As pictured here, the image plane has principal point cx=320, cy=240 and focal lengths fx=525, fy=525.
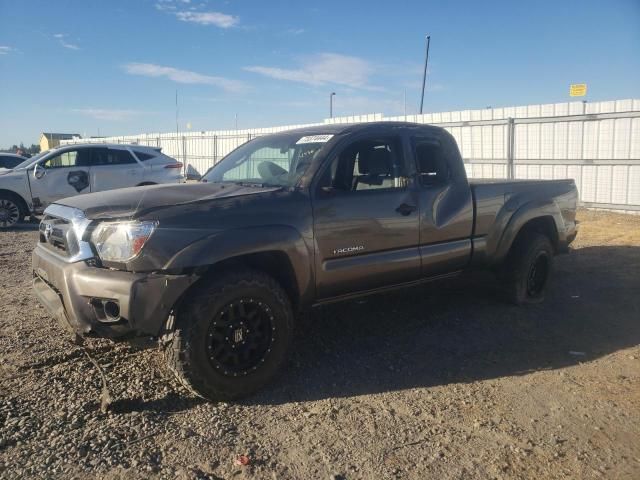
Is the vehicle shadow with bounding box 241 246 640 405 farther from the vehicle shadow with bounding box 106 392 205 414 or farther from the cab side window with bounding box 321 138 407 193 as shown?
the cab side window with bounding box 321 138 407 193

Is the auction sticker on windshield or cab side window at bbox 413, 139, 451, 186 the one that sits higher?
the auction sticker on windshield

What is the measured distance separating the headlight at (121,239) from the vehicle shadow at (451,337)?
1.23m

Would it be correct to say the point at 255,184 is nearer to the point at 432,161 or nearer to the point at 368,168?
the point at 368,168

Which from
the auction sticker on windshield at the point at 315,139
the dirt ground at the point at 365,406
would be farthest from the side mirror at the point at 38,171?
the auction sticker on windshield at the point at 315,139

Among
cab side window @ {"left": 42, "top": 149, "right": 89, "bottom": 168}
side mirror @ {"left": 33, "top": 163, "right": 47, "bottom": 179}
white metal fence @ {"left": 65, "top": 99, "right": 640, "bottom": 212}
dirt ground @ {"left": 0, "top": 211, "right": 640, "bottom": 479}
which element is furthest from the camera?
white metal fence @ {"left": 65, "top": 99, "right": 640, "bottom": 212}

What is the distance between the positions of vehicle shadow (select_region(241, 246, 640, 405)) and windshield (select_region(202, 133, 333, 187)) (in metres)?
1.43

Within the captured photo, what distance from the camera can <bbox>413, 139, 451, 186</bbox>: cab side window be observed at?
4.68m

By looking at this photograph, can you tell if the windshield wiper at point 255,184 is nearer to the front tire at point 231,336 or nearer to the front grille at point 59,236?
the front tire at point 231,336

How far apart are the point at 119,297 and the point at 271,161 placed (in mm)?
1854

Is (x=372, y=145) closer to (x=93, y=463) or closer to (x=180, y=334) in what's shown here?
(x=180, y=334)

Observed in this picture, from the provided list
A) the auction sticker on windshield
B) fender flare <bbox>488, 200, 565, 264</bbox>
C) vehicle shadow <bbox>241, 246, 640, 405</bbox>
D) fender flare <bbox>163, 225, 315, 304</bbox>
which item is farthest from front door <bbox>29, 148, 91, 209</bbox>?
fender flare <bbox>488, 200, 565, 264</bbox>

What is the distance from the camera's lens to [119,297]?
10.1ft

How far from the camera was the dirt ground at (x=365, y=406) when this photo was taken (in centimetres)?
277

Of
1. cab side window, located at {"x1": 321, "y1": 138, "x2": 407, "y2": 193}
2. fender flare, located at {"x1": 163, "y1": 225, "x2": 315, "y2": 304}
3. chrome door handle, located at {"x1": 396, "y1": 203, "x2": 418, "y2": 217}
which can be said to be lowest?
fender flare, located at {"x1": 163, "y1": 225, "x2": 315, "y2": 304}
